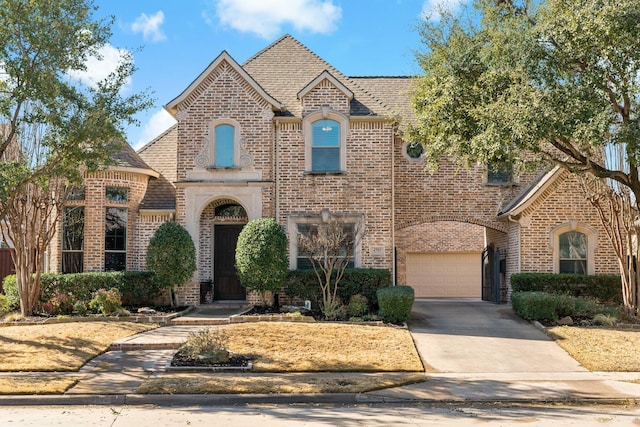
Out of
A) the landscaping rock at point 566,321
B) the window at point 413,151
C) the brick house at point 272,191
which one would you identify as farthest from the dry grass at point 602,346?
the window at point 413,151

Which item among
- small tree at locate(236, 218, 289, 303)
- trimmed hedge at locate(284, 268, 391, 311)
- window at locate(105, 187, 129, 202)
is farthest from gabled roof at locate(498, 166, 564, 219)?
window at locate(105, 187, 129, 202)

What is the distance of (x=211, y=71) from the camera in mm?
20578

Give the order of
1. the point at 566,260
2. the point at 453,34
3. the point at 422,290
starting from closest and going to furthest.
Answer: the point at 453,34 → the point at 566,260 → the point at 422,290

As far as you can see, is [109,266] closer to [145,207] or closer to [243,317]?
[145,207]

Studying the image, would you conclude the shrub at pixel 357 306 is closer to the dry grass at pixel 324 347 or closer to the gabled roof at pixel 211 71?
the dry grass at pixel 324 347

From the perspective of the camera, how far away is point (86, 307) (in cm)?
1906

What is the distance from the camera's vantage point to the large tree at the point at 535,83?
14.5 metres

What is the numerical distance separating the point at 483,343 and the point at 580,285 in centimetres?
550

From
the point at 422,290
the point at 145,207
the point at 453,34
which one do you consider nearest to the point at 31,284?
the point at 145,207

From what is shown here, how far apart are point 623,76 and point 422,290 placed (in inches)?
677

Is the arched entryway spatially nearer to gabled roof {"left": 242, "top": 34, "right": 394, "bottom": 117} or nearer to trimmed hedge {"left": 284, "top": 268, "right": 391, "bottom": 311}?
trimmed hedge {"left": 284, "top": 268, "right": 391, "bottom": 311}

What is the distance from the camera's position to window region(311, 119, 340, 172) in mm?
20594

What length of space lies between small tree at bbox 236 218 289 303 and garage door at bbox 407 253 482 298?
13.0 meters

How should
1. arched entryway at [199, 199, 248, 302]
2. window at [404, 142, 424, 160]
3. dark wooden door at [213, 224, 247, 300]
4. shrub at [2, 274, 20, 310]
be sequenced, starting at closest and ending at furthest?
shrub at [2, 274, 20, 310] < arched entryway at [199, 199, 248, 302] < dark wooden door at [213, 224, 247, 300] < window at [404, 142, 424, 160]
